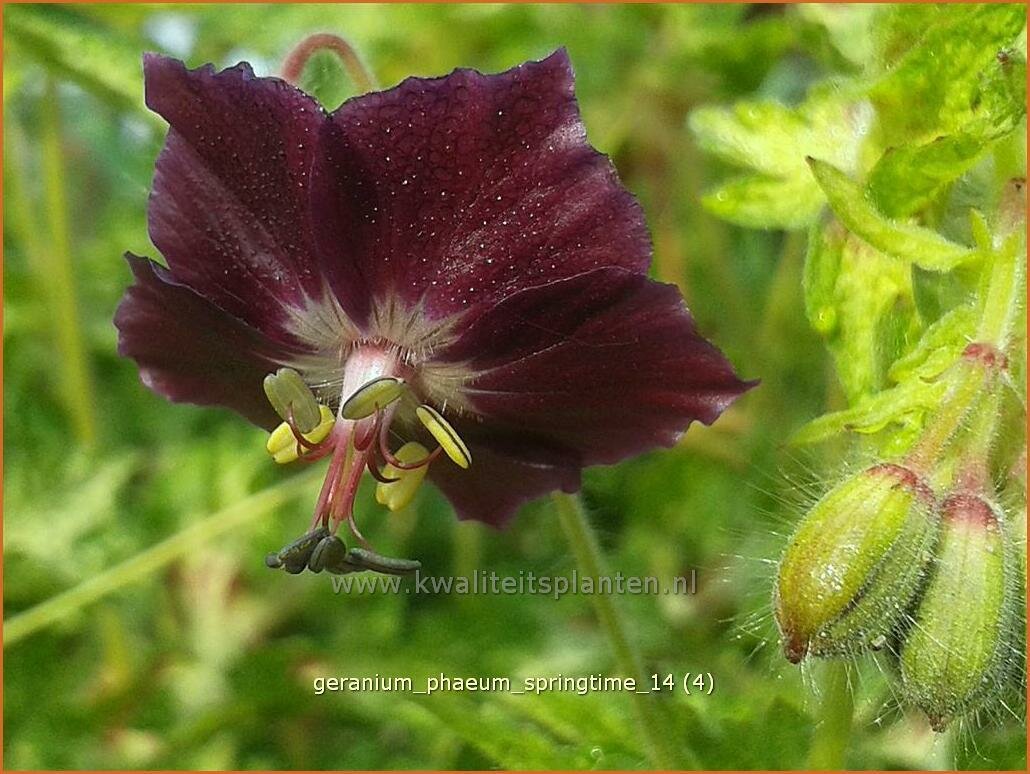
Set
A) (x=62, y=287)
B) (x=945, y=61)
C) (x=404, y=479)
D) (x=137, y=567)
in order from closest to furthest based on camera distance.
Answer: (x=945, y=61), (x=404, y=479), (x=137, y=567), (x=62, y=287)

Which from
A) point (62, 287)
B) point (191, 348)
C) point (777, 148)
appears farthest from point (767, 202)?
point (62, 287)

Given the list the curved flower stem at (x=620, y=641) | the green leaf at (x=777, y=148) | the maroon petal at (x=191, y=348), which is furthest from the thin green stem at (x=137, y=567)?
the green leaf at (x=777, y=148)

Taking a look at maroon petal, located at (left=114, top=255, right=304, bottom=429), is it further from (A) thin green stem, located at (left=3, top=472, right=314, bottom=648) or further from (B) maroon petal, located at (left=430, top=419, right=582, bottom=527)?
(A) thin green stem, located at (left=3, top=472, right=314, bottom=648)

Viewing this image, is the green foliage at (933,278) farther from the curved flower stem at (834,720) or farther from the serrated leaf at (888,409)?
the curved flower stem at (834,720)

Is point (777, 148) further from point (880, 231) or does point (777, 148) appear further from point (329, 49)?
point (329, 49)

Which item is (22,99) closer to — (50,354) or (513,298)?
(50,354)

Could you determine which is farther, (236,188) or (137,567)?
(137,567)
